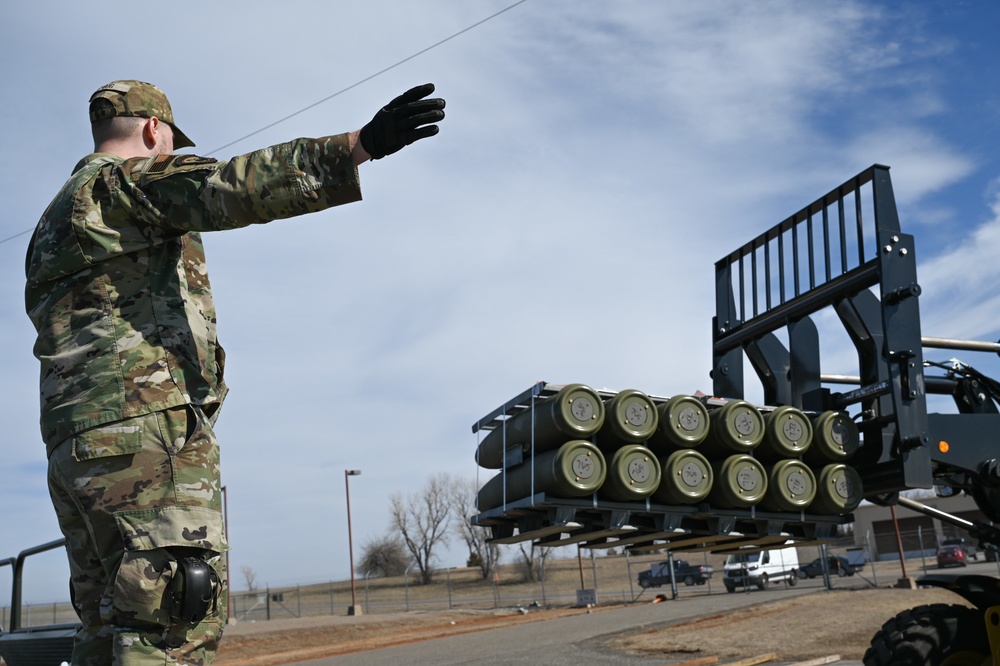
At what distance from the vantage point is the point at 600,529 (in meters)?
5.73

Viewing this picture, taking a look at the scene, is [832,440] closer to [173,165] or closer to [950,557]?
[173,165]

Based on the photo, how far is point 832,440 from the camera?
604 centimetres

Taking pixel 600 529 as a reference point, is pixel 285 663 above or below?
below

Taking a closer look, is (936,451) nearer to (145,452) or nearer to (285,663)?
(145,452)

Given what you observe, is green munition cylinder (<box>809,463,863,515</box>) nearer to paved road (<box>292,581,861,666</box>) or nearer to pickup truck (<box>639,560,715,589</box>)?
paved road (<box>292,581,861,666</box>)

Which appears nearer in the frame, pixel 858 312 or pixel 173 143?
pixel 173 143

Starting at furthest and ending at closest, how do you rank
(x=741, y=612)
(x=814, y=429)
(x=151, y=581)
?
(x=741, y=612) < (x=814, y=429) < (x=151, y=581)

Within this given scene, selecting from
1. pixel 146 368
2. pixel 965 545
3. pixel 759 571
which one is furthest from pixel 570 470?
pixel 965 545

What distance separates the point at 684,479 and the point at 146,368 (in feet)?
11.4

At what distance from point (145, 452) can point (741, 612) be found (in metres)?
18.1

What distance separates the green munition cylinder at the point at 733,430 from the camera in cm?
586

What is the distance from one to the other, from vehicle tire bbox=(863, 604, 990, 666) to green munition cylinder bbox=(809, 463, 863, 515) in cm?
72

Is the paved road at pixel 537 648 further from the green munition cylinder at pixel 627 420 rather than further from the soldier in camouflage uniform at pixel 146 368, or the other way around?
the soldier in camouflage uniform at pixel 146 368

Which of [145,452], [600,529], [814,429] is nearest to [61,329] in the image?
[145,452]
